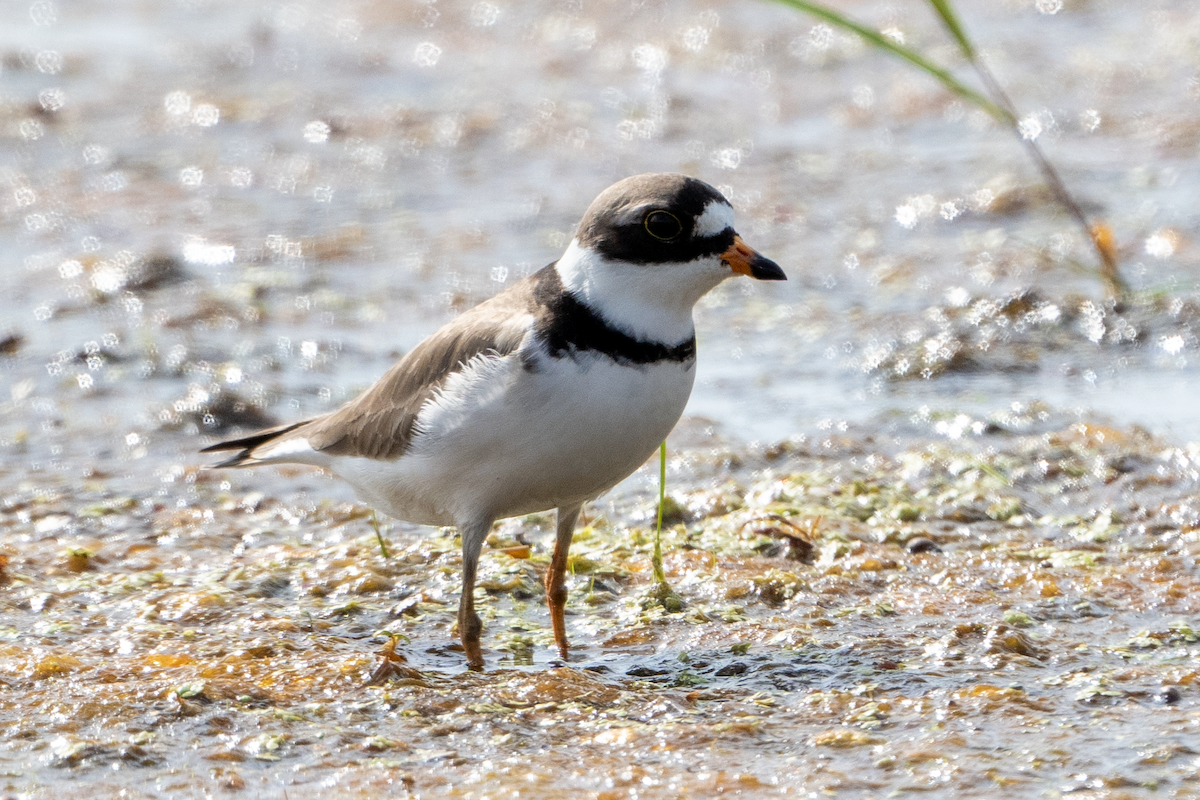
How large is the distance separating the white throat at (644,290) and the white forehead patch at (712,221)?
8 centimetres

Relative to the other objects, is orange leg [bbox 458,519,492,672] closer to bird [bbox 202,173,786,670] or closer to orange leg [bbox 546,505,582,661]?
bird [bbox 202,173,786,670]

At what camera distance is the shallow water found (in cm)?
405

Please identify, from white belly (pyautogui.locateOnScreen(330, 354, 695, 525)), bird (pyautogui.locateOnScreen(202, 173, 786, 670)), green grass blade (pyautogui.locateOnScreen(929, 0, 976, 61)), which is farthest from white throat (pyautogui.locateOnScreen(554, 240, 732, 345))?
green grass blade (pyautogui.locateOnScreen(929, 0, 976, 61))

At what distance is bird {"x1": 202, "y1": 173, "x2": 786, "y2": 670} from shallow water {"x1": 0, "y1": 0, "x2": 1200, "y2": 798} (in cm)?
57

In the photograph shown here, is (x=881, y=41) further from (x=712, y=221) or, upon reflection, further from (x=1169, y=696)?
(x=1169, y=696)

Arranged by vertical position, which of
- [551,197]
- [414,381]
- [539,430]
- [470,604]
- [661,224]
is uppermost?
[551,197]

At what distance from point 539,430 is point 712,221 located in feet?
2.66

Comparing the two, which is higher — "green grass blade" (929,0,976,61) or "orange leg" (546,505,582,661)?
"green grass blade" (929,0,976,61)

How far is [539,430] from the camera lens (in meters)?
4.26

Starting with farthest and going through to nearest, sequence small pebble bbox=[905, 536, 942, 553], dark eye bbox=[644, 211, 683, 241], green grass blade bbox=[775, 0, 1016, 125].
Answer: green grass blade bbox=[775, 0, 1016, 125], small pebble bbox=[905, 536, 942, 553], dark eye bbox=[644, 211, 683, 241]

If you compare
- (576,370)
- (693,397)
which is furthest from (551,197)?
(576,370)

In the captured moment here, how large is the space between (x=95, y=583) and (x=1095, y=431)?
4.07 meters

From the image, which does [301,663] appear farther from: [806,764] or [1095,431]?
[1095,431]

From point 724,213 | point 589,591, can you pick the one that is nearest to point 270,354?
point 589,591
